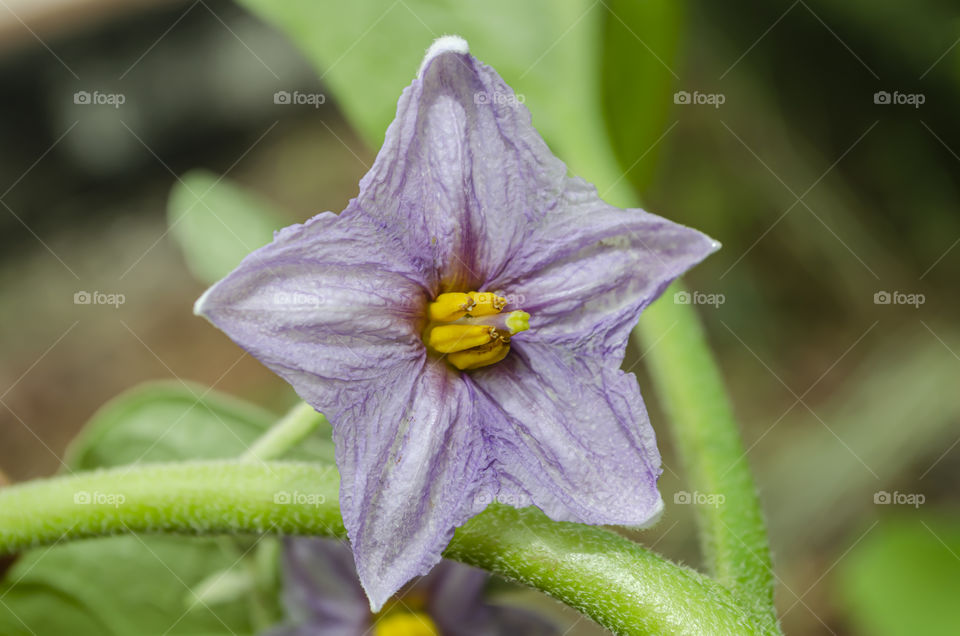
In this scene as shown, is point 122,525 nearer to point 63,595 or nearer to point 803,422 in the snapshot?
point 63,595

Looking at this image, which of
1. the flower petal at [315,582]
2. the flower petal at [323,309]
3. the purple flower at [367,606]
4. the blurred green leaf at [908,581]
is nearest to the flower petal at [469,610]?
the purple flower at [367,606]

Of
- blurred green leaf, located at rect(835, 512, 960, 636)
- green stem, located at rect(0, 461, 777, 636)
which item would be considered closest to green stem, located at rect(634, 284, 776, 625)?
green stem, located at rect(0, 461, 777, 636)

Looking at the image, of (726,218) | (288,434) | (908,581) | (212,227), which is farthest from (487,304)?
(726,218)

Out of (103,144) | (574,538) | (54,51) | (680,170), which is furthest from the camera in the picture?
(680,170)

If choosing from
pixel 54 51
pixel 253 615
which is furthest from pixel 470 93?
pixel 54 51

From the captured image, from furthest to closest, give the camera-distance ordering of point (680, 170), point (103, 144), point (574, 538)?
point (680, 170) → point (103, 144) → point (574, 538)

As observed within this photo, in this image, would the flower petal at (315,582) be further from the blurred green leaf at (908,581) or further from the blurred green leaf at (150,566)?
the blurred green leaf at (908,581)

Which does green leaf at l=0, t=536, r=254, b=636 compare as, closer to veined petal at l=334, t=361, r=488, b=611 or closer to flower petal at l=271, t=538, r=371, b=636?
flower petal at l=271, t=538, r=371, b=636
